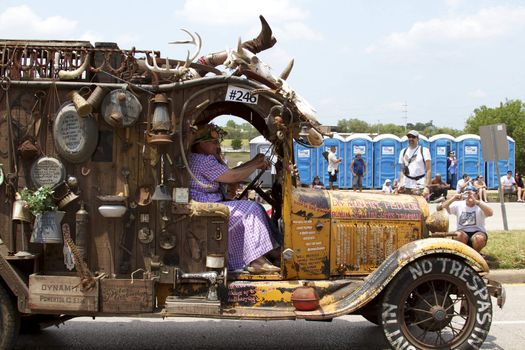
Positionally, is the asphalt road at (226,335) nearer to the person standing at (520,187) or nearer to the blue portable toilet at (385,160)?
the person standing at (520,187)

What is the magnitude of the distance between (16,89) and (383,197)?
3.51m

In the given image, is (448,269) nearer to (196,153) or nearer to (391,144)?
(196,153)

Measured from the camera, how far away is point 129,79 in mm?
5391

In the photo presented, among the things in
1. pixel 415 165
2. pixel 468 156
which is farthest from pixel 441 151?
pixel 415 165

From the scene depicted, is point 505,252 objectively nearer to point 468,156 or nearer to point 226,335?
point 226,335

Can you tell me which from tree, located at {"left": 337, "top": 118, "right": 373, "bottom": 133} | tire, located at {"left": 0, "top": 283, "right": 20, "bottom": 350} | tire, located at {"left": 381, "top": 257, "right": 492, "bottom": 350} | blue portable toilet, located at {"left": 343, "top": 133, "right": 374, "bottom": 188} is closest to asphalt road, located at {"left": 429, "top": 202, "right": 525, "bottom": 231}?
blue portable toilet, located at {"left": 343, "top": 133, "right": 374, "bottom": 188}

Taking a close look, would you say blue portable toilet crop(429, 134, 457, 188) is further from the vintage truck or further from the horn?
the horn

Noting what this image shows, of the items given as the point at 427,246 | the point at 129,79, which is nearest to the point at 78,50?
the point at 129,79

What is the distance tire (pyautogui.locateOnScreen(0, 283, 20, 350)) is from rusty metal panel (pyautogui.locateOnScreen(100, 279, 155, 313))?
0.78 metres

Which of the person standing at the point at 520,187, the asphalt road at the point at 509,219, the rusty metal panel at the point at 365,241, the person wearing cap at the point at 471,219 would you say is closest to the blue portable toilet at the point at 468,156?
the person standing at the point at 520,187

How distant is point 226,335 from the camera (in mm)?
6398

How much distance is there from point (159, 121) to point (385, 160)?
2240 cm

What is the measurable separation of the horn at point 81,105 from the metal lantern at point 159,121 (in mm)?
512

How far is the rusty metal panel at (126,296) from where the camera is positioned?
5.19m
